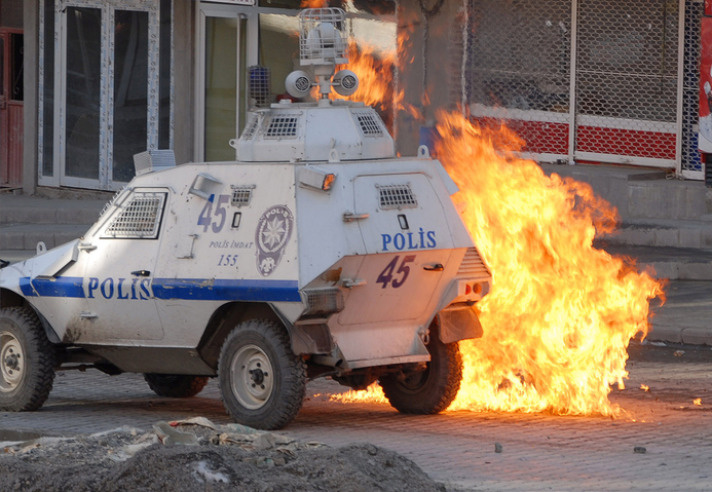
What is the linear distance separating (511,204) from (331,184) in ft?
5.83

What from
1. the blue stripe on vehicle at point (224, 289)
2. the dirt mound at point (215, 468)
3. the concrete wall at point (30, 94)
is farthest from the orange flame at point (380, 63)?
the dirt mound at point (215, 468)

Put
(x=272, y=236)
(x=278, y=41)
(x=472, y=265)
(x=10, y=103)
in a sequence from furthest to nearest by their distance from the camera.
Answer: (x=10, y=103)
(x=278, y=41)
(x=472, y=265)
(x=272, y=236)

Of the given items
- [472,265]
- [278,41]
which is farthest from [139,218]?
[278,41]

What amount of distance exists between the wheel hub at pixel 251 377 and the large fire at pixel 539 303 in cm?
175

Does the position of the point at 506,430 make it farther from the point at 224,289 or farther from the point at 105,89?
the point at 105,89

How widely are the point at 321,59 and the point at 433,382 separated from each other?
251cm

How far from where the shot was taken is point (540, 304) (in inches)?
423

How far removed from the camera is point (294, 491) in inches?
286

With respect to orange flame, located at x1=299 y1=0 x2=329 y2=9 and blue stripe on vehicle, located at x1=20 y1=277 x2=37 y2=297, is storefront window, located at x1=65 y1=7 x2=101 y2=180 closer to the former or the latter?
orange flame, located at x1=299 y1=0 x2=329 y2=9

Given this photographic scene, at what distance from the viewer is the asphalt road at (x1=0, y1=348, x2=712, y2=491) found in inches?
329

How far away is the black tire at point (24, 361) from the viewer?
10.8 m

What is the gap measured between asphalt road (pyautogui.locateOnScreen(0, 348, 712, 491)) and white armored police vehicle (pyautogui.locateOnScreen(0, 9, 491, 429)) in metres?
0.33

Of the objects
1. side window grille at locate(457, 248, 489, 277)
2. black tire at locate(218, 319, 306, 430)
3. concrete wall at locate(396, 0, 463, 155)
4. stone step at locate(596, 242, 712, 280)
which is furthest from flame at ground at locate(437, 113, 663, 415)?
concrete wall at locate(396, 0, 463, 155)

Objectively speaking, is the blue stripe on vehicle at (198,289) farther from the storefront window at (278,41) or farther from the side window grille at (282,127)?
the storefront window at (278,41)
